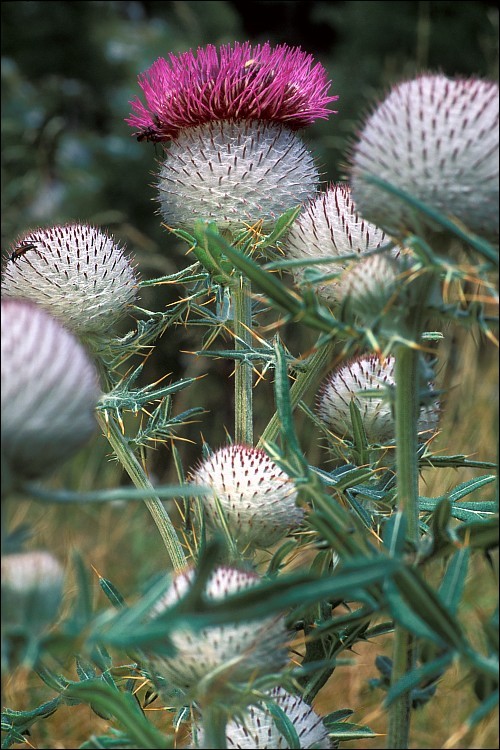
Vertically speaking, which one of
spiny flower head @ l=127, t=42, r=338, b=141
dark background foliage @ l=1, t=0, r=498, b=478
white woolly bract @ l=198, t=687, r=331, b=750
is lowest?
white woolly bract @ l=198, t=687, r=331, b=750

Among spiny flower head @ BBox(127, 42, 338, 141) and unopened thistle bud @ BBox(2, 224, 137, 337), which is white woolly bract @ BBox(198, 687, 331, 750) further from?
spiny flower head @ BBox(127, 42, 338, 141)

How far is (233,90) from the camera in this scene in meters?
2.24

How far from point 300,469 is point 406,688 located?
1.27 feet

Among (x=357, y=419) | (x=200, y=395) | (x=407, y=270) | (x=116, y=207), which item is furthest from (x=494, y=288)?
(x=116, y=207)

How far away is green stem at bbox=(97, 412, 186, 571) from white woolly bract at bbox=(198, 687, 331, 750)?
444mm

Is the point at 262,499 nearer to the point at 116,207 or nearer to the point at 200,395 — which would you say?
the point at 200,395

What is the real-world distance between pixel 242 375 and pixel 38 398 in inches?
42.5

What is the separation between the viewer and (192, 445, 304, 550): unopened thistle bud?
1752 mm

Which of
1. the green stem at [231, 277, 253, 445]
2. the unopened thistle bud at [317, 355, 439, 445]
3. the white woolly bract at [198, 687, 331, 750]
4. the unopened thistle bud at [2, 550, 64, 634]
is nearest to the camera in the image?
the unopened thistle bud at [2, 550, 64, 634]

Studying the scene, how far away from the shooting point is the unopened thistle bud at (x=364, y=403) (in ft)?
7.34

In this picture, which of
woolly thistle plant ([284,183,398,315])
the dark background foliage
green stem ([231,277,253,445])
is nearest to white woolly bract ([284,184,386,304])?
woolly thistle plant ([284,183,398,315])

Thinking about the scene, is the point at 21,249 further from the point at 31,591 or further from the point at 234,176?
the point at 31,591

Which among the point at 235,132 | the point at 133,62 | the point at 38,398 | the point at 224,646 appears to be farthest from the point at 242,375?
the point at 133,62

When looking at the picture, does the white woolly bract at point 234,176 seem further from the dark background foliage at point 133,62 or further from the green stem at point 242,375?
the dark background foliage at point 133,62
